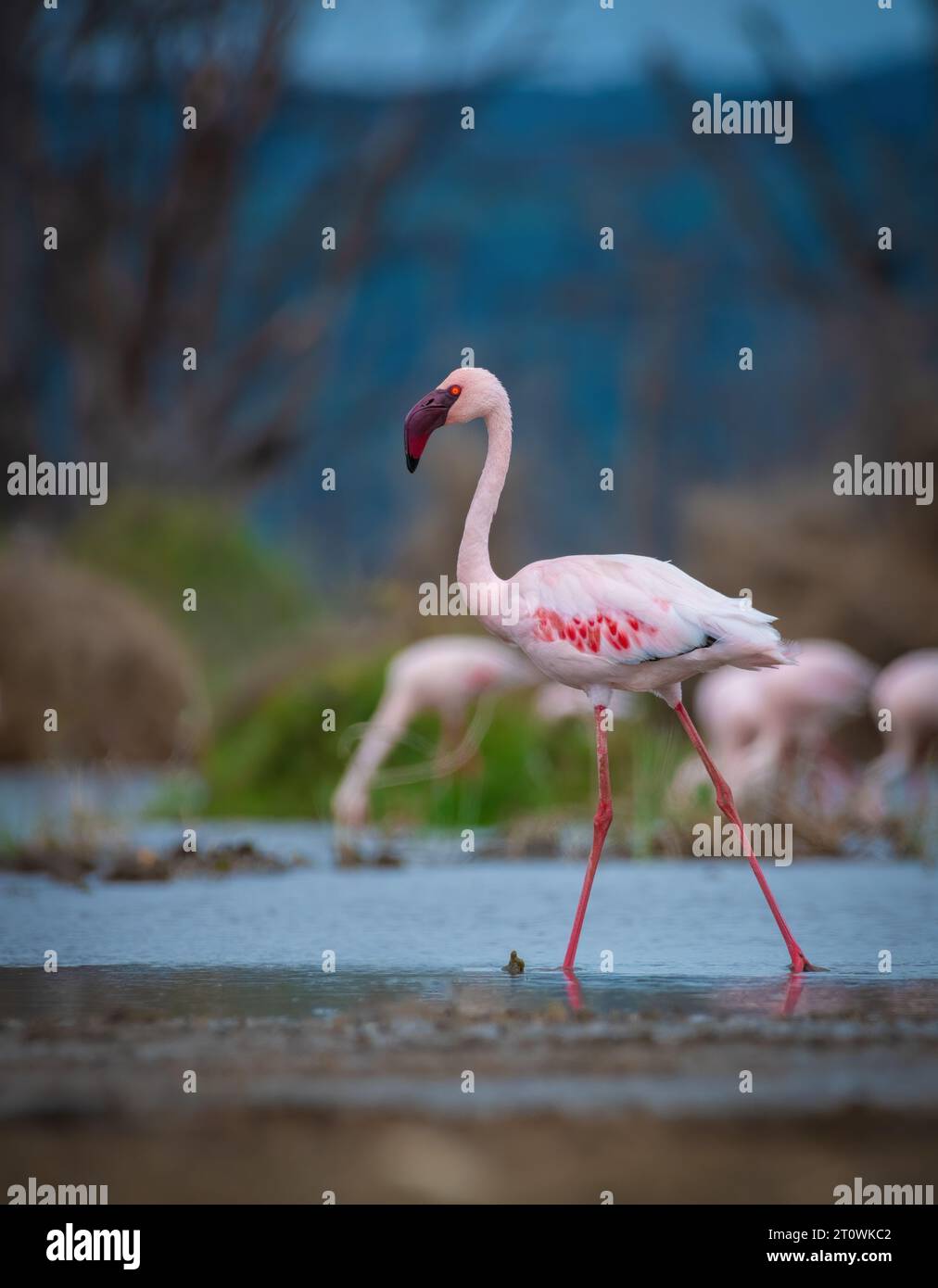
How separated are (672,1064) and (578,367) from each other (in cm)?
3722

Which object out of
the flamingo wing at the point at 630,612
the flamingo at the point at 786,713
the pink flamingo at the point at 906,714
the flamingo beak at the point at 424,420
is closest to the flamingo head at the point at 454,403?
the flamingo beak at the point at 424,420

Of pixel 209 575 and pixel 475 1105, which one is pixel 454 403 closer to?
pixel 475 1105

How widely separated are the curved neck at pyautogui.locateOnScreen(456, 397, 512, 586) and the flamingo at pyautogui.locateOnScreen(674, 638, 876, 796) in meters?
3.88

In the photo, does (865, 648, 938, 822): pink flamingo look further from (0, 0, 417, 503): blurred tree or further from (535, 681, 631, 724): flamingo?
(0, 0, 417, 503): blurred tree

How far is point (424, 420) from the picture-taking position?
6.42 meters

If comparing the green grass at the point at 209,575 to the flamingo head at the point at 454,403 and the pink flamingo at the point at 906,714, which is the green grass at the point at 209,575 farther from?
the flamingo head at the point at 454,403

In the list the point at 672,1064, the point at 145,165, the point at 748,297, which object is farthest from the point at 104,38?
the point at 672,1064

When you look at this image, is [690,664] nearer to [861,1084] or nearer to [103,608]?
[861,1084]

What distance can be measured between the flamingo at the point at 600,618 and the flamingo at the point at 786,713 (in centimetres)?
387

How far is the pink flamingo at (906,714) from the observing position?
10.4m

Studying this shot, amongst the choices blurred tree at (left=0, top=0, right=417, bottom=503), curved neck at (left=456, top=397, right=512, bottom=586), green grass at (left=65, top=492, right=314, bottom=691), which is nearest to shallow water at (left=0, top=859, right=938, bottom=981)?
curved neck at (left=456, top=397, right=512, bottom=586)

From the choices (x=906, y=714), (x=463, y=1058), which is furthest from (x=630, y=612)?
(x=906, y=714)

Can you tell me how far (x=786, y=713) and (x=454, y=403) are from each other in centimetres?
471

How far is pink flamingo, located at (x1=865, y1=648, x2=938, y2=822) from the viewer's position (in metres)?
10.4
